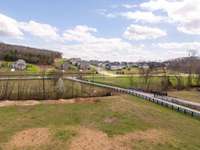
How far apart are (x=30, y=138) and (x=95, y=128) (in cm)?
432

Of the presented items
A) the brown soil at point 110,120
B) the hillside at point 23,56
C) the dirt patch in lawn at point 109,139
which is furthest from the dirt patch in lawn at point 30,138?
the hillside at point 23,56

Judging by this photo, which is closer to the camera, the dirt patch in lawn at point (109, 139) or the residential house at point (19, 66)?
the dirt patch in lawn at point (109, 139)

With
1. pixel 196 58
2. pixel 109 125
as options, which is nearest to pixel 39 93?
pixel 109 125

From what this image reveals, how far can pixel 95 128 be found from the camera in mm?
17875

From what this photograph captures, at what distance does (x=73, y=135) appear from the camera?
16.2 m

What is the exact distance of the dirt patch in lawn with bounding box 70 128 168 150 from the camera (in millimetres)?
14469

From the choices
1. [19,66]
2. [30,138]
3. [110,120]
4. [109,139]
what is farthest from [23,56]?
[109,139]

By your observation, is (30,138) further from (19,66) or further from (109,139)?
(19,66)

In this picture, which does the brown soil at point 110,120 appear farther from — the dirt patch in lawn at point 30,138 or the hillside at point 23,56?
the hillside at point 23,56

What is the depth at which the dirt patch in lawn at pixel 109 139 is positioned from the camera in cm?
1447

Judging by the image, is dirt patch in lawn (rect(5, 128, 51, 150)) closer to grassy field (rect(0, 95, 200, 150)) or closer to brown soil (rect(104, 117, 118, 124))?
grassy field (rect(0, 95, 200, 150))

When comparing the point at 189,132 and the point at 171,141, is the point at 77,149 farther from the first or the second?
the point at 189,132

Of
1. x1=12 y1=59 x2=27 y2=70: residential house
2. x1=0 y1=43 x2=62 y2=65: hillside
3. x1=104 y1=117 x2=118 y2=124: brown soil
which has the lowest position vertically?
x1=104 y1=117 x2=118 y2=124: brown soil

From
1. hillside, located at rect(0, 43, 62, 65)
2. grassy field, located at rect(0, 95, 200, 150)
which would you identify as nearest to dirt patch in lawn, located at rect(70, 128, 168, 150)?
grassy field, located at rect(0, 95, 200, 150)
